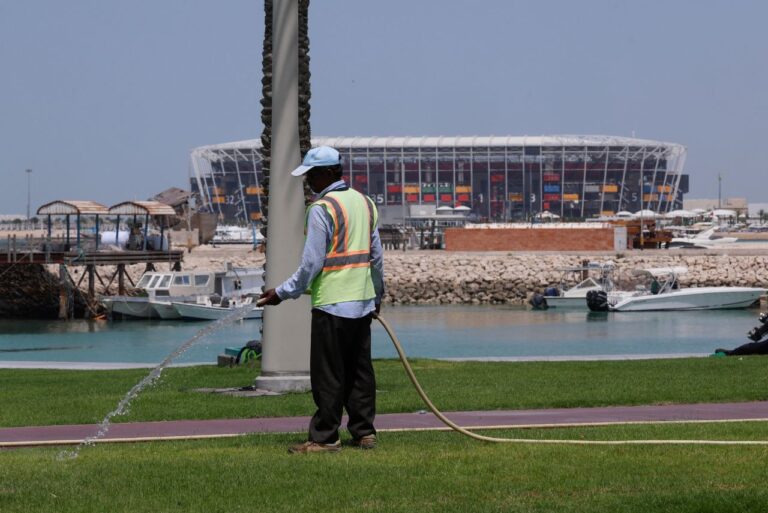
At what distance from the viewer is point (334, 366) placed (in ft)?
26.7

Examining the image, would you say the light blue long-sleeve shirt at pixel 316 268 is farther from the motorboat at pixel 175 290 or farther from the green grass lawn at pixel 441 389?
the motorboat at pixel 175 290

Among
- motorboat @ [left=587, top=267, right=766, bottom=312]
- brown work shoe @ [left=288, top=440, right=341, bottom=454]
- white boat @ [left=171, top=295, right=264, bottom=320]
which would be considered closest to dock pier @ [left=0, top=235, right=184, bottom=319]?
white boat @ [left=171, top=295, right=264, bottom=320]

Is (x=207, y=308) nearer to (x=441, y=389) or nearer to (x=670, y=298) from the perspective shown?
(x=670, y=298)

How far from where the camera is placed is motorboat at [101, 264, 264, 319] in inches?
2233

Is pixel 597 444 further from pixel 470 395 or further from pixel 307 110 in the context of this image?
pixel 307 110

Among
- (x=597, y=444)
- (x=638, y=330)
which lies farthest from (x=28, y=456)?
(x=638, y=330)

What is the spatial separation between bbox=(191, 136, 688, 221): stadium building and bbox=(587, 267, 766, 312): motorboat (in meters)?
127

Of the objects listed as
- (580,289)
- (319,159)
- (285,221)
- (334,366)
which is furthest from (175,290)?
(334,366)

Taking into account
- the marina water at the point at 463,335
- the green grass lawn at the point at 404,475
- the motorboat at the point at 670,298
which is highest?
the green grass lawn at the point at 404,475

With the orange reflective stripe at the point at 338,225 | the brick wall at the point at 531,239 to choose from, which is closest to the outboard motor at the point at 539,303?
the brick wall at the point at 531,239

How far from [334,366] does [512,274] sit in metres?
61.9

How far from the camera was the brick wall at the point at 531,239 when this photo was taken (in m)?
Answer: 80.0

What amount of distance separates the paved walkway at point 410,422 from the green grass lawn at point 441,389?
1.62ft

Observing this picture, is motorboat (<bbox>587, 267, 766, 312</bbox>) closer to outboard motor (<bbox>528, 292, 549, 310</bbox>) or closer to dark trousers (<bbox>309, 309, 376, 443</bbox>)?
outboard motor (<bbox>528, 292, 549, 310</bbox>)
